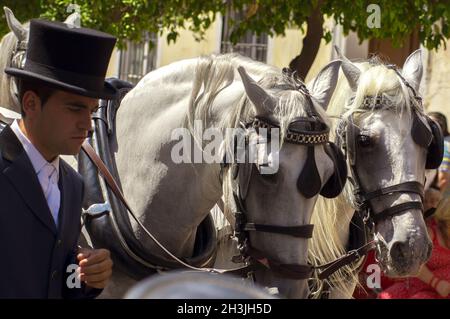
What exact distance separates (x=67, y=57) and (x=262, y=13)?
5.41 m

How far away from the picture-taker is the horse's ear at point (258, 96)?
12.1 feet

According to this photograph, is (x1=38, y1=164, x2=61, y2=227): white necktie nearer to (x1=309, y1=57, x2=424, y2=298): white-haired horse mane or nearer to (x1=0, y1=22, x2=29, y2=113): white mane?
(x1=0, y1=22, x2=29, y2=113): white mane

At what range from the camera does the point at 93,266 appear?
2.87 m

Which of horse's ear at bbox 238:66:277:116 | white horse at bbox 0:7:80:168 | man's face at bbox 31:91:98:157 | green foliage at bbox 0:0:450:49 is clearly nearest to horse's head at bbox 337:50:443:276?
horse's ear at bbox 238:66:277:116

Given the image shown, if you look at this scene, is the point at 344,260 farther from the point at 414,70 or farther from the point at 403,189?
the point at 414,70

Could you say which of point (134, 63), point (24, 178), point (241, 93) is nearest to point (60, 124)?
point (24, 178)

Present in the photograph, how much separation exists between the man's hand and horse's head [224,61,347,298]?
2.72ft

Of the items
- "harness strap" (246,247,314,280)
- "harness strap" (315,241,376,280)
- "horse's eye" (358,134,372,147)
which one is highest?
"horse's eye" (358,134,372,147)

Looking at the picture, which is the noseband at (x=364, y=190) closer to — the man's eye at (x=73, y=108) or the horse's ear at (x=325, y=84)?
the horse's ear at (x=325, y=84)

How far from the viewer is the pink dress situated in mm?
5488

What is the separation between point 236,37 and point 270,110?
4739mm

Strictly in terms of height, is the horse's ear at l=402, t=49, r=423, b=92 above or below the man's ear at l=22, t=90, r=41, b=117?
below

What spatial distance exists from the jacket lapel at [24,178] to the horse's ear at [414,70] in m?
2.17
